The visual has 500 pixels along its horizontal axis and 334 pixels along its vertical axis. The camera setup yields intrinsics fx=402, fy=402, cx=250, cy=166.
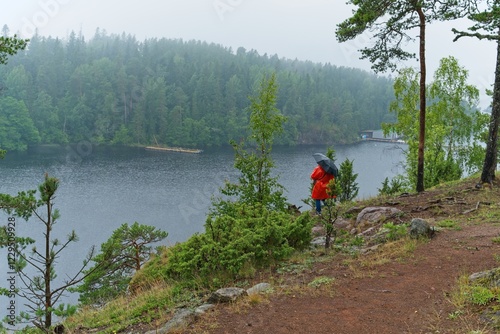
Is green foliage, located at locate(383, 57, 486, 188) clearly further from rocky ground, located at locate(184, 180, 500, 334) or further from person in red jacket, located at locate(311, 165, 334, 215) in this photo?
rocky ground, located at locate(184, 180, 500, 334)

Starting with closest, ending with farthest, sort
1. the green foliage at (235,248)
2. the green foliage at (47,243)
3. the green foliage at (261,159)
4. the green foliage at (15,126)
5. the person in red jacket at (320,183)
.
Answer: the green foliage at (235,248) → the green foliage at (47,243) → the green foliage at (261,159) → the person in red jacket at (320,183) → the green foliage at (15,126)

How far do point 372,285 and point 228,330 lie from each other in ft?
9.03

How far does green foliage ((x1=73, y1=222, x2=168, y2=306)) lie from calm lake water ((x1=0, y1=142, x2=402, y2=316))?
3.05 meters

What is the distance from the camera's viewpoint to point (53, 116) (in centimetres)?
10150

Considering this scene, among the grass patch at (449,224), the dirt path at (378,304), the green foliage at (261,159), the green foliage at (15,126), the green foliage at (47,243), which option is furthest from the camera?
the green foliage at (15,126)

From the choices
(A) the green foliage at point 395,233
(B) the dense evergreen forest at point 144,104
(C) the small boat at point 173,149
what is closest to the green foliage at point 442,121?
(A) the green foliage at point 395,233

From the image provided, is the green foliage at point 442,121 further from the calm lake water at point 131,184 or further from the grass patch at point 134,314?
the grass patch at point 134,314

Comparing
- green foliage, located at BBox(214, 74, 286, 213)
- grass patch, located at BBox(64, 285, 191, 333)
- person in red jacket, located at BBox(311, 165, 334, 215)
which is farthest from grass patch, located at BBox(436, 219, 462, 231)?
grass patch, located at BBox(64, 285, 191, 333)

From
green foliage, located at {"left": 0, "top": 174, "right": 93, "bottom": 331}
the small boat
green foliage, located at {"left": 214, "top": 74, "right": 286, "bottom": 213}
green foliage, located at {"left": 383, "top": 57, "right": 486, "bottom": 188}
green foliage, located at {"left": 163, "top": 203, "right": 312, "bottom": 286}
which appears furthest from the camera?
the small boat

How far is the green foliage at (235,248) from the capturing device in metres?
8.45

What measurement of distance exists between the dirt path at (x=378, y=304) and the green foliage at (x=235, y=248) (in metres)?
1.29

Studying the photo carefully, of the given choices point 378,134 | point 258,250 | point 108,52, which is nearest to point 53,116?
point 108,52

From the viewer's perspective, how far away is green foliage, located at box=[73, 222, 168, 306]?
516 inches

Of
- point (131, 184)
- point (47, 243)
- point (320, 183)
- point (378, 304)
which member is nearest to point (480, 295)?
point (378, 304)
